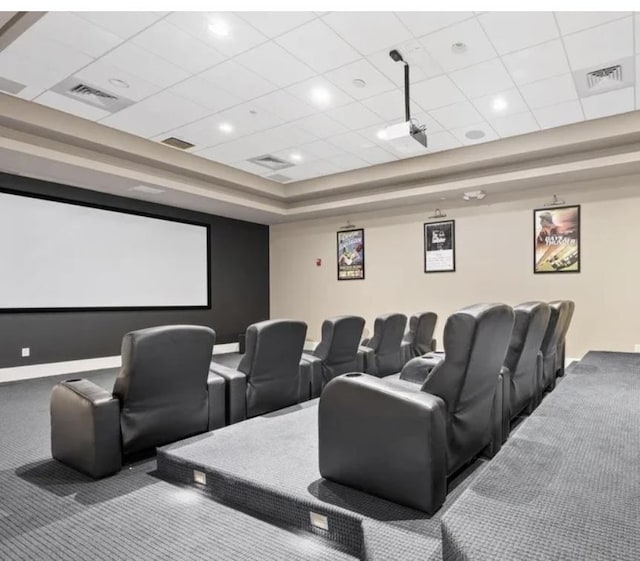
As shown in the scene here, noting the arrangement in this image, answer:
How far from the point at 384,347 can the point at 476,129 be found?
3099mm

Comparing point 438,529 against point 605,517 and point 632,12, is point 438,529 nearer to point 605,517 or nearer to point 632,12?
point 605,517

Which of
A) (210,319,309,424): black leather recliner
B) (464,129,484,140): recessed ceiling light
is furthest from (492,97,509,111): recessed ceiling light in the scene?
(210,319,309,424): black leather recliner

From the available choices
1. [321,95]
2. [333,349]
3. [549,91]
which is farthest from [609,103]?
[333,349]

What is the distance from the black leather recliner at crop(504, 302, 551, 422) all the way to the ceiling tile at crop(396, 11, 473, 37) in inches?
88.8

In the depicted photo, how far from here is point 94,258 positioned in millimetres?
7020

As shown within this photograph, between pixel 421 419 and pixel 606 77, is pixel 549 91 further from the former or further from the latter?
pixel 421 419

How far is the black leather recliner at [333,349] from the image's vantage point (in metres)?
4.02

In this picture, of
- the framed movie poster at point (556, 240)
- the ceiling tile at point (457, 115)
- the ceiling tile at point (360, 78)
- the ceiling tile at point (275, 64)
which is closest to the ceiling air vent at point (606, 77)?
the ceiling tile at point (457, 115)

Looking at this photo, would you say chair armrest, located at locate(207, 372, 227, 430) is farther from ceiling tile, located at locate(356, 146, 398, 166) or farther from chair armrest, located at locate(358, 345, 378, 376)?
ceiling tile, located at locate(356, 146, 398, 166)

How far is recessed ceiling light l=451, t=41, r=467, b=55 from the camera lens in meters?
3.76

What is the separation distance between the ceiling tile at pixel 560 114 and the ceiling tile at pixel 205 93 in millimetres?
3559

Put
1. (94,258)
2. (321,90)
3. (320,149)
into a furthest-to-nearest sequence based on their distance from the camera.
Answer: (94,258) → (320,149) → (321,90)

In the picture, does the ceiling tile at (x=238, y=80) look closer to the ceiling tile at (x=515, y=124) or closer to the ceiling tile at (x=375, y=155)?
the ceiling tile at (x=375, y=155)

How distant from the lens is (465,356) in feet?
6.50
